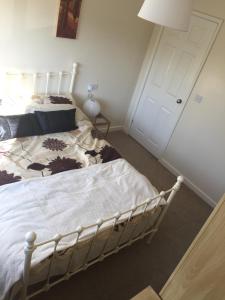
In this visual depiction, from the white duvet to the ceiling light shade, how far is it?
1353mm

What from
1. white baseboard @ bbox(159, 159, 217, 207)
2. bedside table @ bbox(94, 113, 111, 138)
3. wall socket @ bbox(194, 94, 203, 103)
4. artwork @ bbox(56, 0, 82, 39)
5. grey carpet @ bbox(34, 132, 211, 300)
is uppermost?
artwork @ bbox(56, 0, 82, 39)

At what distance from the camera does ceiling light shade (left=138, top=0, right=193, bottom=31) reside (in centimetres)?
153

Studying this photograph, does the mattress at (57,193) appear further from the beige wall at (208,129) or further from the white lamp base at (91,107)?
the beige wall at (208,129)

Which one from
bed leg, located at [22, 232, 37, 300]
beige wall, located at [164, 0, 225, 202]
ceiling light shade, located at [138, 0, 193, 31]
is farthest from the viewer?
beige wall, located at [164, 0, 225, 202]

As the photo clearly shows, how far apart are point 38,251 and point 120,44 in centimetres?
294

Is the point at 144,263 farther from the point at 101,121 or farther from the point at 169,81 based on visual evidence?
the point at 169,81

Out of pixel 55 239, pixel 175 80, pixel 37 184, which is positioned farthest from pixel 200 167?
pixel 55 239

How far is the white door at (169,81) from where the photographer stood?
131 inches

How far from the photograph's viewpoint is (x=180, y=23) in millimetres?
1573

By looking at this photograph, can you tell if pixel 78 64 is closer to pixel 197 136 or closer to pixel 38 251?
pixel 197 136

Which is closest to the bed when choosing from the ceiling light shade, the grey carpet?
the grey carpet

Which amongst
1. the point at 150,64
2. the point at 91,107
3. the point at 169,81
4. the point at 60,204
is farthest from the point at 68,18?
the point at 60,204

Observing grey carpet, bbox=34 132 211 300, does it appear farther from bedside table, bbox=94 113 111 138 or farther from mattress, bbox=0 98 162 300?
bedside table, bbox=94 113 111 138

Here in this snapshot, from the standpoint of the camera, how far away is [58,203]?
199cm
